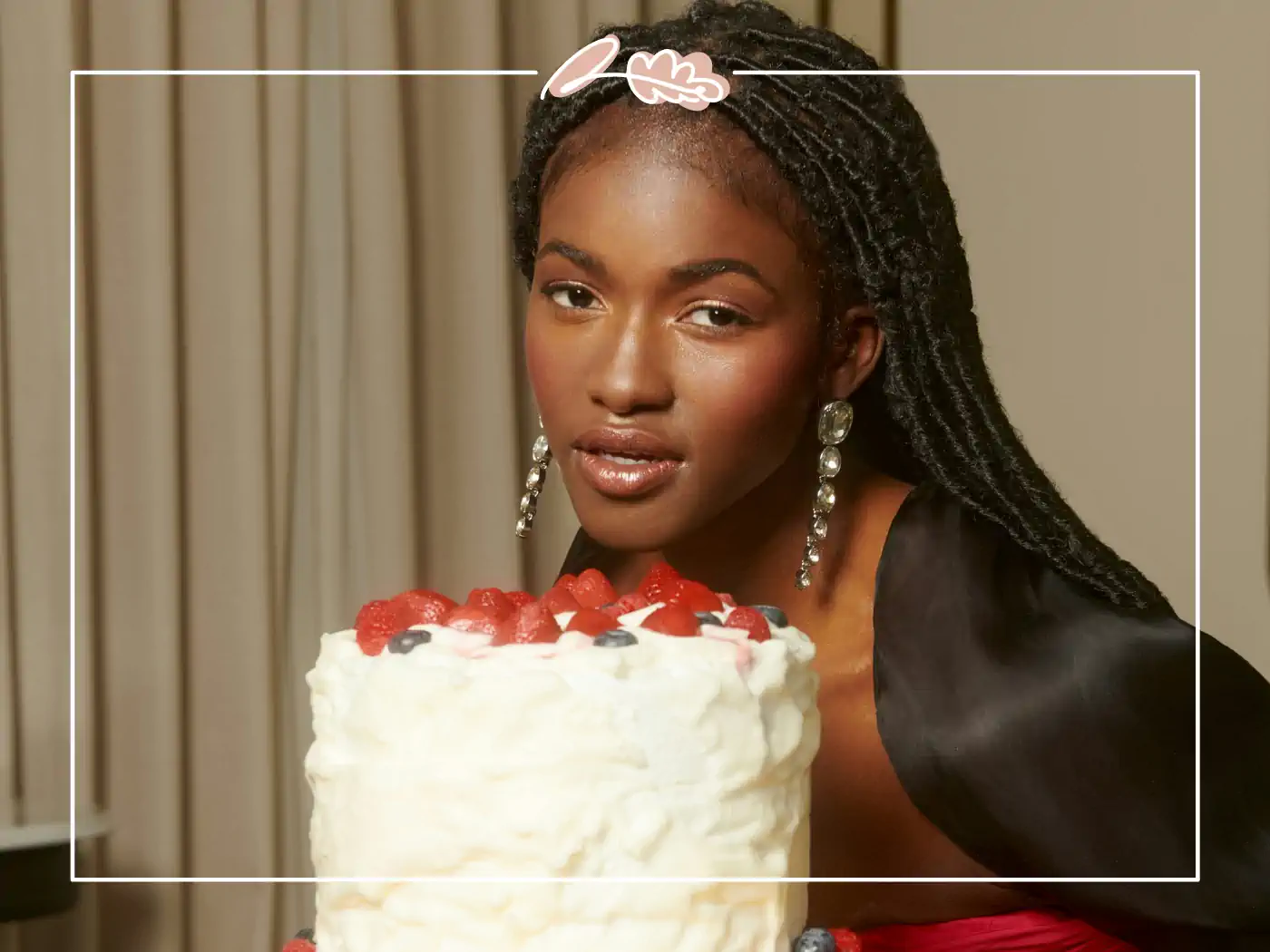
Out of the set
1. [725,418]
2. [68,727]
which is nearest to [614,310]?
[725,418]

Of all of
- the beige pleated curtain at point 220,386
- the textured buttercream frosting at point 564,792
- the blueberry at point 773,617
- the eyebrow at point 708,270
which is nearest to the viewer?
the textured buttercream frosting at point 564,792

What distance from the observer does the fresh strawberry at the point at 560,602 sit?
3.10 feet

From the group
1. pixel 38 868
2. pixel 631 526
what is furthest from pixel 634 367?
pixel 38 868

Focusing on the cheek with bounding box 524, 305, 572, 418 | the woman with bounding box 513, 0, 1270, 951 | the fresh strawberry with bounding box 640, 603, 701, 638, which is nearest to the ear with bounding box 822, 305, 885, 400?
the woman with bounding box 513, 0, 1270, 951

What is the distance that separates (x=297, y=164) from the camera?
123 cm

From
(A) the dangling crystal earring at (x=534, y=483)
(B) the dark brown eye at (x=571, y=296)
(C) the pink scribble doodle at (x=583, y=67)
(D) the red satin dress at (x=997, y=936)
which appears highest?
(C) the pink scribble doodle at (x=583, y=67)

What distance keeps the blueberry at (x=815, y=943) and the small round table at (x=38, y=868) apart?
0.66 m

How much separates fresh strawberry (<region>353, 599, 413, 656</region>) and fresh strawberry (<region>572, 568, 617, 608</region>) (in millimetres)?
127

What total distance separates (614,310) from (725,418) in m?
0.13

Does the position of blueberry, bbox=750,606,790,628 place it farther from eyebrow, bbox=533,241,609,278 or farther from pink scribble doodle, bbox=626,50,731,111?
pink scribble doodle, bbox=626,50,731,111

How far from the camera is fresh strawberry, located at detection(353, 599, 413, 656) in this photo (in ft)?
2.97

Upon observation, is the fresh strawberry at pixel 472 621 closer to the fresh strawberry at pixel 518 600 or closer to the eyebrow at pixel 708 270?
the fresh strawberry at pixel 518 600

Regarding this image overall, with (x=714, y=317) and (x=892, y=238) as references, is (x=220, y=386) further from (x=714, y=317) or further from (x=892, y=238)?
(x=892, y=238)

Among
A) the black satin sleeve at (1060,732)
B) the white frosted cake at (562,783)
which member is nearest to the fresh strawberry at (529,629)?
the white frosted cake at (562,783)
